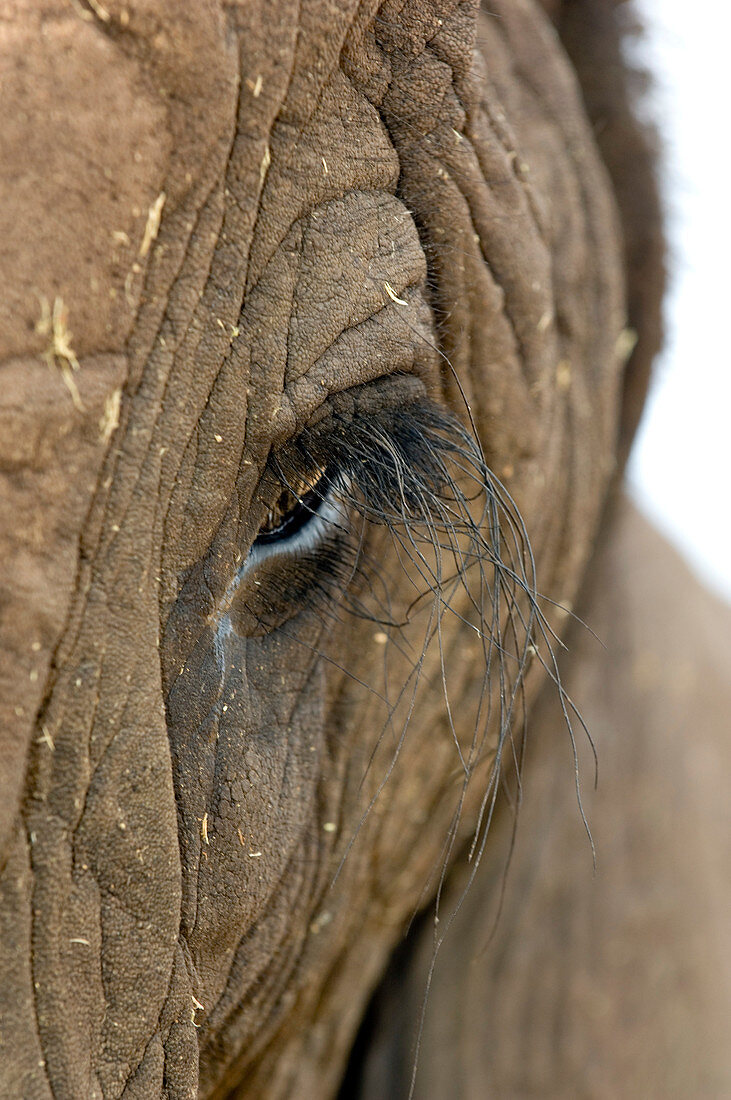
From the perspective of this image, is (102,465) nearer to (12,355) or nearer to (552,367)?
(12,355)

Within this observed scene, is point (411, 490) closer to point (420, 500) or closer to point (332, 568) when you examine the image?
point (420, 500)

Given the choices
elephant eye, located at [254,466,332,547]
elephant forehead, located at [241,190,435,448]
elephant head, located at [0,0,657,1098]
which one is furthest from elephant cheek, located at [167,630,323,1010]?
elephant forehead, located at [241,190,435,448]

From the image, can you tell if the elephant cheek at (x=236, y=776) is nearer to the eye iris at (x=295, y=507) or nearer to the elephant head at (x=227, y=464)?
the elephant head at (x=227, y=464)

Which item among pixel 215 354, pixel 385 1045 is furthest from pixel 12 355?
pixel 385 1045

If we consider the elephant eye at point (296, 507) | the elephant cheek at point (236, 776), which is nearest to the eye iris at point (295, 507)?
the elephant eye at point (296, 507)

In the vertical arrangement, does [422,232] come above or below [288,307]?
above

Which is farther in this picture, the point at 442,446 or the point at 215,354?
the point at 442,446

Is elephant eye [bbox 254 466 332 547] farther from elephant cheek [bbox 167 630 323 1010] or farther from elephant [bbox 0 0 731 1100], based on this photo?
elephant cheek [bbox 167 630 323 1010]
